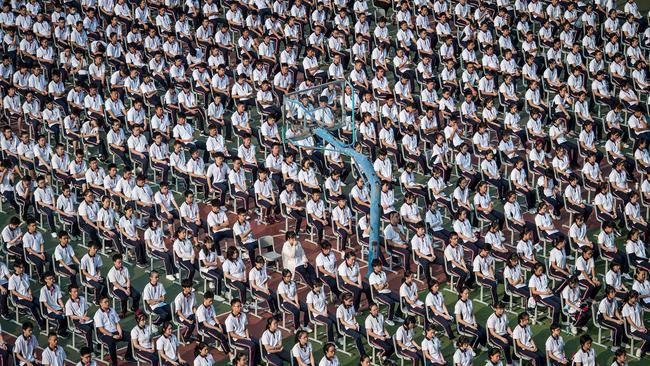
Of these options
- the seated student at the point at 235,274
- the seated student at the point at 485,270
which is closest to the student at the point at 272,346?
the seated student at the point at 235,274

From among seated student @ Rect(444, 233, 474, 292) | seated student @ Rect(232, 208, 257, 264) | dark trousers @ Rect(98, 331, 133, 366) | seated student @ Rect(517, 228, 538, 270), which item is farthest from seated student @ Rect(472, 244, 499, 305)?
dark trousers @ Rect(98, 331, 133, 366)

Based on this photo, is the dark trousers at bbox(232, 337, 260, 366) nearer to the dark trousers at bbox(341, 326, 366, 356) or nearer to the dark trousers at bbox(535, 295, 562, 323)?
the dark trousers at bbox(341, 326, 366, 356)

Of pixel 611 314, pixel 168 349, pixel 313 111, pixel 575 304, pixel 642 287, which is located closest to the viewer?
pixel 168 349

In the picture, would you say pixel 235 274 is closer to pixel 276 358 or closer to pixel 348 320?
pixel 348 320

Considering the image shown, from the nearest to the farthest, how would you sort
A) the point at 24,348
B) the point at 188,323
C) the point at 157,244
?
1. the point at 24,348
2. the point at 188,323
3. the point at 157,244

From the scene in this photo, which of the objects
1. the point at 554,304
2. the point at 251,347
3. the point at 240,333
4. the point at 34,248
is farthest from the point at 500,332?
the point at 34,248

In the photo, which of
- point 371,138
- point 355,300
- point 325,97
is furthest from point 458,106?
point 355,300

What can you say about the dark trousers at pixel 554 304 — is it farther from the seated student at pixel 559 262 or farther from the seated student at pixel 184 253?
the seated student at pixel 184 253
